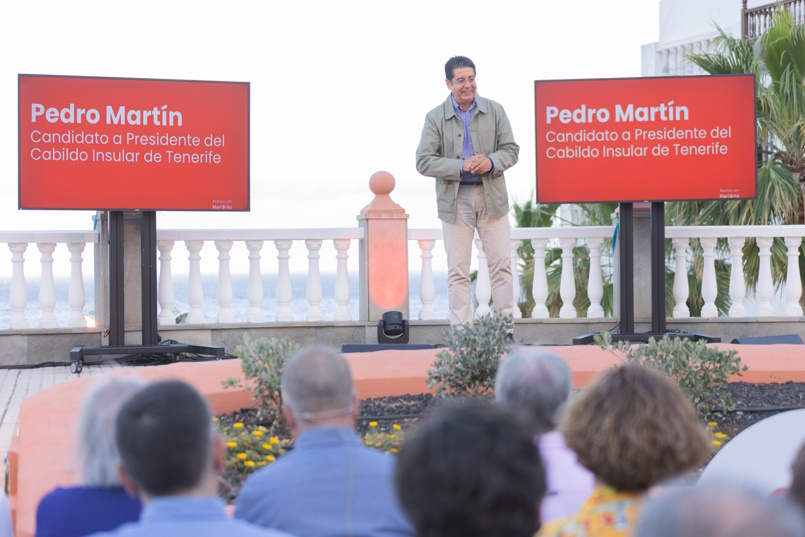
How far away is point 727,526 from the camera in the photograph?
1.08 meters

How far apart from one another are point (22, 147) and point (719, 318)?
616cm

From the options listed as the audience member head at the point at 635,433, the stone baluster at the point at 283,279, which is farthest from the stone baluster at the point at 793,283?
the audience member head at the point at 635,433

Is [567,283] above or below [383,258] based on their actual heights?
below

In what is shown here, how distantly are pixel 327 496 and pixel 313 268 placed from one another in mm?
6969

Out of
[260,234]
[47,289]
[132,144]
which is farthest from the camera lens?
[260,234]

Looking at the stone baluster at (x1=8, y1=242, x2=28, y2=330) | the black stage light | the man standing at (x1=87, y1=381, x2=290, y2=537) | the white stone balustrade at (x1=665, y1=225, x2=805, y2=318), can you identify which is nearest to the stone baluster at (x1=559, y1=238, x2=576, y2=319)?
the white stone balustrade at (x1=665, y1=225, x2=805, y2=318)

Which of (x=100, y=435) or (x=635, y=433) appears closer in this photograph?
(x=635, y=433)

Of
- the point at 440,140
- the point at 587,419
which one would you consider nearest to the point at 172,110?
the point at 440,140

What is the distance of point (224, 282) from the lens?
8.99 metres

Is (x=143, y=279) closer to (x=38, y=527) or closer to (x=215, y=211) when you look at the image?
(x=215, y=211)

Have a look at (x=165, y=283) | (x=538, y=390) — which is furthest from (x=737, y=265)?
(x=538, y=390)

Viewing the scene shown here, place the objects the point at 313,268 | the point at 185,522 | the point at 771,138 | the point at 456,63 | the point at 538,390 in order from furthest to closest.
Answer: the point at 771,138
the point at 313,268
the point at 456,63
the point at 538,390
the point at 185,522

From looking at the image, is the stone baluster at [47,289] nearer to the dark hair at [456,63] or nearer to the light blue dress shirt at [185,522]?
the dark hair at [456,63]

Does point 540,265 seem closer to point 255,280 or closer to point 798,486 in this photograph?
point 255,280
